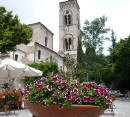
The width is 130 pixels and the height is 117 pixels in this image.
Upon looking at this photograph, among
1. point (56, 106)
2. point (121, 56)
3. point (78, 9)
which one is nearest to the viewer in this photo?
point (56, 106)

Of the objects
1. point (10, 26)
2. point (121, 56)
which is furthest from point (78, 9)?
point (10, 26)

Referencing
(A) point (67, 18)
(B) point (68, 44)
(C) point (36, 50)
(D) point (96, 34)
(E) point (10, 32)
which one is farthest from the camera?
(A) point (67, 18)

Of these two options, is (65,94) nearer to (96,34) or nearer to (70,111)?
(70,111)

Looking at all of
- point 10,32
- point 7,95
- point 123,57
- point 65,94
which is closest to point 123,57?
point 123,57

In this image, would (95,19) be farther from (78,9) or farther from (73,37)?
(78,9)

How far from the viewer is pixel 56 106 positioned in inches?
103

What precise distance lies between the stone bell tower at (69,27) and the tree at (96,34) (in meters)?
8.88

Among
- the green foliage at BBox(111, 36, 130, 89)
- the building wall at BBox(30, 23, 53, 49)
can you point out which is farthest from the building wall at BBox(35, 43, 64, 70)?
the green foliage at BBox(111, 36, 130, 89)

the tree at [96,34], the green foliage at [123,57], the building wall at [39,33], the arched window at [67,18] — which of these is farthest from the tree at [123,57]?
the arched window at [67,18]

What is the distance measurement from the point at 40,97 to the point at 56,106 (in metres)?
0.36

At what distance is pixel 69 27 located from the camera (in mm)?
44469

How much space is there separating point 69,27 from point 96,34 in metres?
13.0

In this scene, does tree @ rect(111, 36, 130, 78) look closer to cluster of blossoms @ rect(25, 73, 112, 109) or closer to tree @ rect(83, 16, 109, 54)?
tree @ rect(83, 16, 109, 54)

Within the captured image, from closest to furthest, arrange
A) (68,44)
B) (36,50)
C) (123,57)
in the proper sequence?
(123,57) < (36,50) < (68,44)
